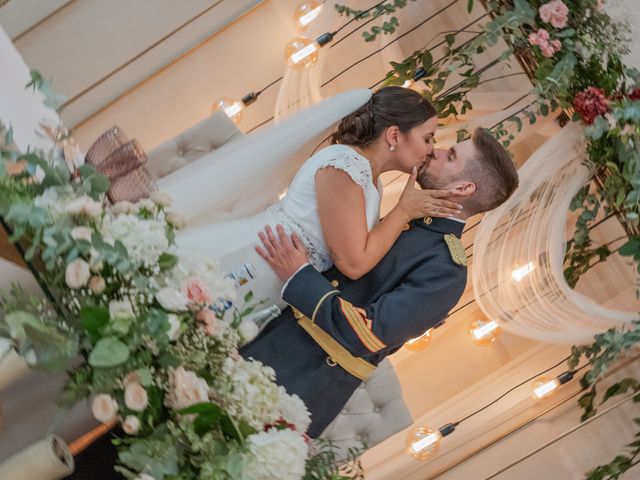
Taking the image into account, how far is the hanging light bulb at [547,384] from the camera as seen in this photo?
3.23m

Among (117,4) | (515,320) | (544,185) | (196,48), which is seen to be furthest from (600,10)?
(117,4)

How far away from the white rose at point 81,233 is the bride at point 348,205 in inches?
29.4

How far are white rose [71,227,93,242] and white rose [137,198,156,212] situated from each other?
0.20 meters

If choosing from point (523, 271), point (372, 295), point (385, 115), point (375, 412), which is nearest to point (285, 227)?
point (372, 295)

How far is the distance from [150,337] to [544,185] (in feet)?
6.23

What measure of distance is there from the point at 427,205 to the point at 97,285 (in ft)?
3.52

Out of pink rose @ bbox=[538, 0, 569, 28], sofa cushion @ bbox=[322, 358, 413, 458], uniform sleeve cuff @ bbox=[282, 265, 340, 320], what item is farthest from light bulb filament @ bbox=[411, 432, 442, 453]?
pink rose @ bbox=[538, 0, 569, 28]

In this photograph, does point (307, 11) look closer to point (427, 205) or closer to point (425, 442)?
point (427, 205)

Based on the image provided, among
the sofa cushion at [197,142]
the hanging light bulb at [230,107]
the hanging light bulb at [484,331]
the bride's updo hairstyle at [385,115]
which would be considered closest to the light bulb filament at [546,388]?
the hanging light bulb at [484,331]

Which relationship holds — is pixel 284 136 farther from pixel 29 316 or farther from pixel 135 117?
pixel 135 117

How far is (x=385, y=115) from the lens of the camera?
7.07 feet

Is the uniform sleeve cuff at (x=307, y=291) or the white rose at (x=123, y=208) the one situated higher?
the white rose at (x=123, y=208)

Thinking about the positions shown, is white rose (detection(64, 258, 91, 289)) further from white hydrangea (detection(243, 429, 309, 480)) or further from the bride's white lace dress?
the bride's white lace dress

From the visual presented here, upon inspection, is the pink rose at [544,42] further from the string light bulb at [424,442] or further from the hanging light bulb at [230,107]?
the string light bulb at [424,442]
